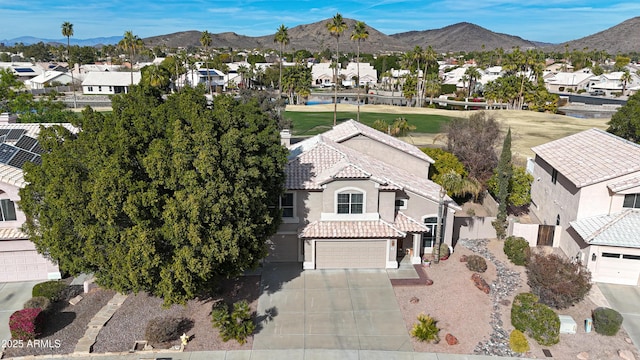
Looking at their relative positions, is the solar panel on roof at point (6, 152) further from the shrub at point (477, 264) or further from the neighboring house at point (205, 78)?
the neighboring house at point (205, 78)

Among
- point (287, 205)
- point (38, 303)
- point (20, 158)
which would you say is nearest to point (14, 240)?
point (38, 303)

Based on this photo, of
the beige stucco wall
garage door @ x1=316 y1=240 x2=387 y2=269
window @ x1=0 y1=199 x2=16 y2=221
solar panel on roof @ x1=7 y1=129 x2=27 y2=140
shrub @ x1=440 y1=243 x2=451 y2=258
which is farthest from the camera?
solar panel on roof @ x1=7 y1=129 x2=27 y2=140

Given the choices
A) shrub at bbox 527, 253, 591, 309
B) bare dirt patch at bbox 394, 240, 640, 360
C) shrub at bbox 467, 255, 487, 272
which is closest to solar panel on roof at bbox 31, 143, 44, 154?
bare dirt patch at bbox 394, 240, 640, 360

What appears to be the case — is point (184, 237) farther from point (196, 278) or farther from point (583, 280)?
point (583, 280)

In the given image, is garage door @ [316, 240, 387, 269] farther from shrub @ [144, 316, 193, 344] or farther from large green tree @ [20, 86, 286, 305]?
shrub @ [144, 316, 193, 344]

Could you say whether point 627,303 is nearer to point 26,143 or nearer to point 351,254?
point 351,254

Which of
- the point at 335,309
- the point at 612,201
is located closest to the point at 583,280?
the point at 612,201

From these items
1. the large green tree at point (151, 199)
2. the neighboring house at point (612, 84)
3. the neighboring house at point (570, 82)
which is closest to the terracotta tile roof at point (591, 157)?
the large green tree at point (151, 199)
